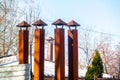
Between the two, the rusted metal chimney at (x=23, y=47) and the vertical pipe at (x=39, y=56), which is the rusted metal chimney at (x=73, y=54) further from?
the rusted metal chimney at (x=23, y=47)

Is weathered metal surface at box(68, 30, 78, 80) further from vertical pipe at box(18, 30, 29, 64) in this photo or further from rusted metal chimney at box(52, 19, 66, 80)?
vertical pipe at box(18, 30, 29, 64)

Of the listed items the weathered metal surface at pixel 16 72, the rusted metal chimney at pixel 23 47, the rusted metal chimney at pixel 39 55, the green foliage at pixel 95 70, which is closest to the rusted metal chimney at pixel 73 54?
the rusted metal chimney at pixel 39 55

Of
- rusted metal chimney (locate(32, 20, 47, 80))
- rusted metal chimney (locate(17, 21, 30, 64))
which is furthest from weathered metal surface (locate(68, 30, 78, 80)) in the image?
rusted metal chimney (locate(17, 21, 30, 64))

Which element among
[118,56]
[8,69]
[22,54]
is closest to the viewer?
[8,69]

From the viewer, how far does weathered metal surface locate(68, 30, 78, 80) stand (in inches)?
337

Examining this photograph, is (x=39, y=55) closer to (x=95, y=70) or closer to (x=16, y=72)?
(x=16, y=72)

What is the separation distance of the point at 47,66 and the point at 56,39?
12968 mm

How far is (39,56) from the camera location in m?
8.28

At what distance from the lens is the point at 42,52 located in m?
8.33

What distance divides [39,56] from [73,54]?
0.95 metres

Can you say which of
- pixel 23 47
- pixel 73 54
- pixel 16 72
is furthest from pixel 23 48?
pixel 73 54

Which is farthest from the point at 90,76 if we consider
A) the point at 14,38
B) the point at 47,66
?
the point at 14,38

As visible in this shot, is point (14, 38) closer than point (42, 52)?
No

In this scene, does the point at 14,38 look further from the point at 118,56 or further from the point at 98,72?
the point at 118,56
